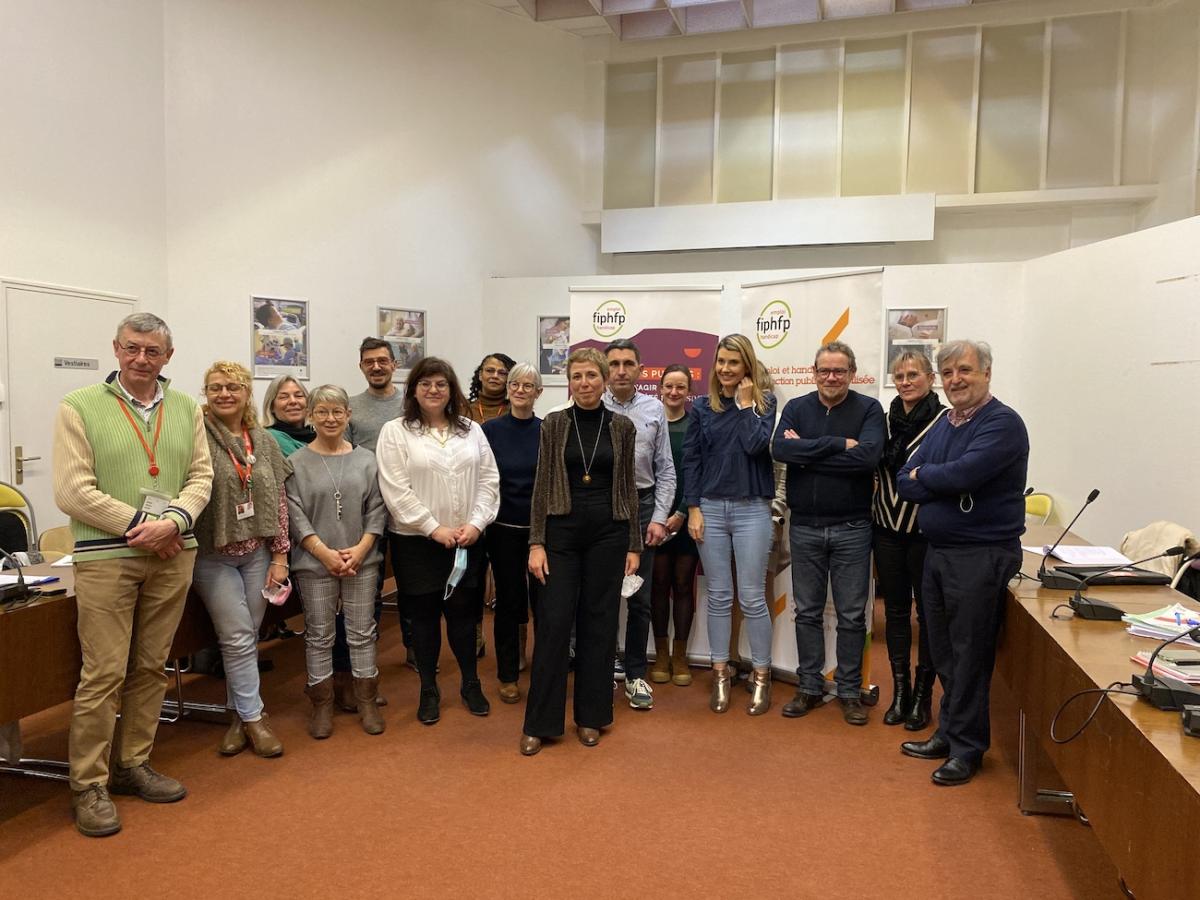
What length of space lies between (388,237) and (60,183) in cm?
252

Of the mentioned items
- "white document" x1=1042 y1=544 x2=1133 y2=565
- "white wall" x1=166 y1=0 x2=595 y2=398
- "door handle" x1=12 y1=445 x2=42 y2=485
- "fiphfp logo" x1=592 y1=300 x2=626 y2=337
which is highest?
"white wall" x1=166 y1=0 x2=595 y2=398

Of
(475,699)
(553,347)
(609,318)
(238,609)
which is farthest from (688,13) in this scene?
(238,609)

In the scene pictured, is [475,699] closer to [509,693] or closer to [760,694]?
[509,693]

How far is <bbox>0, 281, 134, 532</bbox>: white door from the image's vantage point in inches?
190

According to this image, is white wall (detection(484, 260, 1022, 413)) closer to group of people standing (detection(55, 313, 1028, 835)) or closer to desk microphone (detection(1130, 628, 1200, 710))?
group of people standing (detection(55, 313, 1028, 835))

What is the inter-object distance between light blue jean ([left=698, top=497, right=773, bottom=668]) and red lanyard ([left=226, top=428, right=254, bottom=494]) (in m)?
1.99

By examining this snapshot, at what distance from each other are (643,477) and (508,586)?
81 cm

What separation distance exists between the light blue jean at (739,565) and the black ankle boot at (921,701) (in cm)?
66

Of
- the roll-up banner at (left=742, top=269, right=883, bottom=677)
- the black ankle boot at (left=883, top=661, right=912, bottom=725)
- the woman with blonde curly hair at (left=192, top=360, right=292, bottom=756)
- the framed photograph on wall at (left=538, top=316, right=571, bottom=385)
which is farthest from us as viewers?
the framed photograph on wall at (left=538, top=316, right=571, bottom=385)

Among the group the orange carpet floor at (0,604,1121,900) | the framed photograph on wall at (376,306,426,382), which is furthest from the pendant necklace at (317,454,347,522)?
the framed photograph on wall at (376,306,426,382)

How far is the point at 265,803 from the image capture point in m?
2.97

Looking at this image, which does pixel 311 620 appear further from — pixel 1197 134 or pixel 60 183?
pixel 1197 134

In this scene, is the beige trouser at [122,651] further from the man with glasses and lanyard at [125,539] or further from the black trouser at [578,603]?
the black trouser at [578,603]

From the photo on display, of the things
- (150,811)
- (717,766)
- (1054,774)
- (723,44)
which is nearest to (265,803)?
(150,811)
